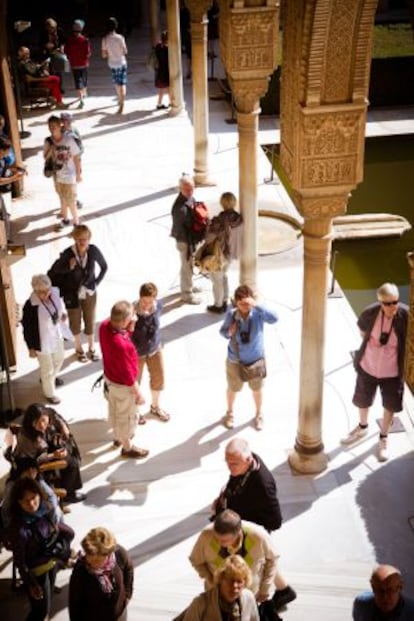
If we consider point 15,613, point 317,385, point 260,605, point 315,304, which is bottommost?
point 15,613

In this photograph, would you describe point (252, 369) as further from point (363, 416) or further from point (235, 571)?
point (235, 571)

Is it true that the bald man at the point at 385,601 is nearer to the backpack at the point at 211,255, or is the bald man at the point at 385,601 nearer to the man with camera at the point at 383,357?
the man with camera at the point at 383,357

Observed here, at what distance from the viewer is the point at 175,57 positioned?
1331 centimetres

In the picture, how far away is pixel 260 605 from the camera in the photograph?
A: 4.90 m

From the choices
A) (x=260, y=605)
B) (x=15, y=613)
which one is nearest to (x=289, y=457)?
(x=260, y=605)

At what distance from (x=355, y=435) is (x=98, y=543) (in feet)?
9.61

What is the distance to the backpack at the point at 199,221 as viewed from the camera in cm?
823

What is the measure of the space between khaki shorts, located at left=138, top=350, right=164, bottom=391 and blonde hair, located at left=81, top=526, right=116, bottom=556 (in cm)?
256

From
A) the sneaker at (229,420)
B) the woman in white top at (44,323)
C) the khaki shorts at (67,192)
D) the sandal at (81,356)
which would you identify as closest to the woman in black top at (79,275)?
the sandal at (81,356)

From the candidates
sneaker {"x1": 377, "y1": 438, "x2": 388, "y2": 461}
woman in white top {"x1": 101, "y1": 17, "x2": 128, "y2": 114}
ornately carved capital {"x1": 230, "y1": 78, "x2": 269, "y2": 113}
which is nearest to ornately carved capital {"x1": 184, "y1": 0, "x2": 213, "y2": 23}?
ornately carved capital {"x1": 230, "y1": 78, "x2": 269, "y2": 113}

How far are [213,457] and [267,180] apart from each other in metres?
5.95

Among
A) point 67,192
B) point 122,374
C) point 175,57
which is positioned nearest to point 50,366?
point 122,374

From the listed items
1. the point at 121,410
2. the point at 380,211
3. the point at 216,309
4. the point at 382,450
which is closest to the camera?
the point at 121,410

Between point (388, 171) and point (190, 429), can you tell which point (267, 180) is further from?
point (190, 429)
